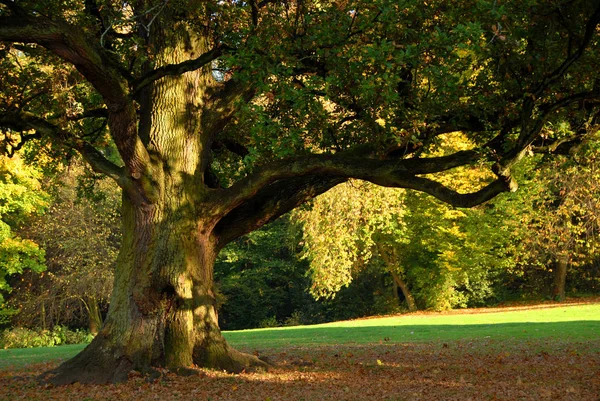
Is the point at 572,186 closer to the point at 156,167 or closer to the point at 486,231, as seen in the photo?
the point at 486,231

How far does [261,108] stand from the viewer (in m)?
11.0

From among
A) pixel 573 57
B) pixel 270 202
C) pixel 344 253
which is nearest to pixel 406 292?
pixel 344 253

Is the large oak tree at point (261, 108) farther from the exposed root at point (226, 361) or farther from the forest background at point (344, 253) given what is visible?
the forest background at point (344, 253)

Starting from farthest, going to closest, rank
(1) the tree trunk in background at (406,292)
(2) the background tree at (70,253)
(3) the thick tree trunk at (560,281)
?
1. (1) the tree trunk in background at (406,292)
2. (3) the thick tree trunk at (560,281)
3. (2) the background tree at (70,253)

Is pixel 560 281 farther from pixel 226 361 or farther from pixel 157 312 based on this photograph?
pixel 157 312

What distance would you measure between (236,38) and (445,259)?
30.0m

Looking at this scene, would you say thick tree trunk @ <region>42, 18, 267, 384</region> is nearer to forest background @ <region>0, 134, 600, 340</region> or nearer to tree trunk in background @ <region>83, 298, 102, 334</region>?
forest background @ <region>0, 134, 600, 340</region>

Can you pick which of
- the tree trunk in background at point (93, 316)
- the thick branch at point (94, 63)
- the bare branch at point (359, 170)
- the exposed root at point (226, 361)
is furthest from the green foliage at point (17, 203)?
the bare branch at point (359, 170)

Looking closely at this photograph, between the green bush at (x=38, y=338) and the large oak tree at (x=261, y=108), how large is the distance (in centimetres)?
2299

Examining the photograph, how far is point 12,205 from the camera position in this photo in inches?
1261

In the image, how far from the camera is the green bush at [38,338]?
1318 inches

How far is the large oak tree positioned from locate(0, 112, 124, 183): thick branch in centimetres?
3

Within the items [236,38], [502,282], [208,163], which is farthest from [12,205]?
[502,282]

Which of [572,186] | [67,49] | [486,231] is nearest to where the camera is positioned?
[67,49]
